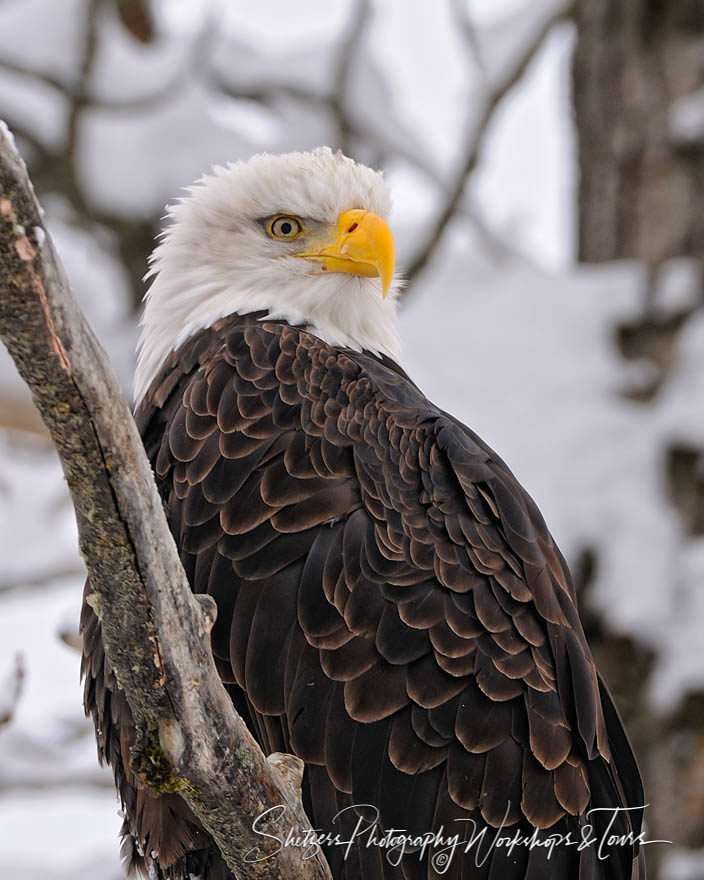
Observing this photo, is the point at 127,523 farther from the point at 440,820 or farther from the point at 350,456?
the point at 440,820

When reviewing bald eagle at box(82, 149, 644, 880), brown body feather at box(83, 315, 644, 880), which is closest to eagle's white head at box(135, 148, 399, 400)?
bald eagle at box(82, 149, 644, 880)

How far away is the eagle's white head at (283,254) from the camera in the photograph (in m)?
3.29

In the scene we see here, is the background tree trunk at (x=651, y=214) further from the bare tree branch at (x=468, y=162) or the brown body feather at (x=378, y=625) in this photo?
the brown body feather at (x=378, y=625)

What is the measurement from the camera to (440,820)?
2633 mm

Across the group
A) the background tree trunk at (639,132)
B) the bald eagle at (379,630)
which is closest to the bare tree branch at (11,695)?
the bald eagle at (379,630)

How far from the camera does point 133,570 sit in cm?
191

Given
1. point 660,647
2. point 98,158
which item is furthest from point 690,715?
point 98,158

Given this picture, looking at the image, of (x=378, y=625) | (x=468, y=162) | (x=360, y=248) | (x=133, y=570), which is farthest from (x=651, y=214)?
(x=133, y=570)

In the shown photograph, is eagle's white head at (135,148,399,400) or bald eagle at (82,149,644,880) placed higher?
eagle's white head at (135,148,399,400)

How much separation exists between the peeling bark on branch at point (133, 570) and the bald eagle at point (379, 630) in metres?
0.35

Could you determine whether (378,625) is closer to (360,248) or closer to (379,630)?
(379,630)

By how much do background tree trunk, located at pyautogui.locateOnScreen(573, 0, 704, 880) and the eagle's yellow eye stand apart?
302 cm

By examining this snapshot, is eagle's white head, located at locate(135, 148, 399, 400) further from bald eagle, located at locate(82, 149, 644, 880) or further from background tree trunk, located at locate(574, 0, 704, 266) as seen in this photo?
background tree trunk, located at locate(574, 0, 704, 266)

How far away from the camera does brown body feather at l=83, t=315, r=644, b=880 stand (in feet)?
8.63
